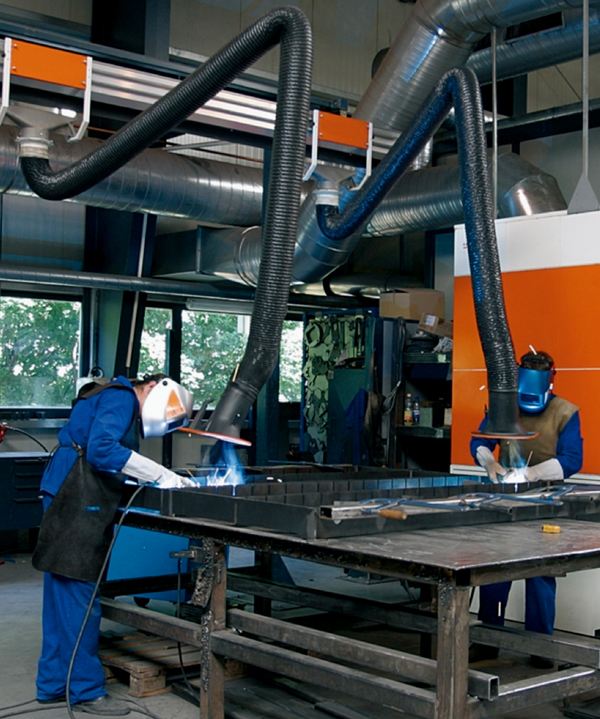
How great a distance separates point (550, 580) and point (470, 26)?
3.60m

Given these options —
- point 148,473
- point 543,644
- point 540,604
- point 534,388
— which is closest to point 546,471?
point 534,388

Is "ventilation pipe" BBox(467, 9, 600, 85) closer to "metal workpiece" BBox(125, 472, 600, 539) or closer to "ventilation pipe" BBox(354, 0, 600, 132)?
"ventilation pipe" BBox(354, 0, 600, 132)

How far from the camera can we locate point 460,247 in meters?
5.63

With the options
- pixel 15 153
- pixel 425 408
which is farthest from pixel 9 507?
pixel 425 408

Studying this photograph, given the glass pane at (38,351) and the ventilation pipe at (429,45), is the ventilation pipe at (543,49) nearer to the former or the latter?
the ventilation pipe at (429,45)

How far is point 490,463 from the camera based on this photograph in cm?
472

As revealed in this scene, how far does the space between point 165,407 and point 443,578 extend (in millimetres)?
1596

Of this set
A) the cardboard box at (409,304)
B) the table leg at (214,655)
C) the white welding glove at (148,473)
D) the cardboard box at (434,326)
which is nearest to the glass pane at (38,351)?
the cardboard box at (409,304)

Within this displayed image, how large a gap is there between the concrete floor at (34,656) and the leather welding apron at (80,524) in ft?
2.00

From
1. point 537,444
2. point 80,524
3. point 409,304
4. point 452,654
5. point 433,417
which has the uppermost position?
point 409,304

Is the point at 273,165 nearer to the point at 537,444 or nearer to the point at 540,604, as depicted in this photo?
the point at 537,444

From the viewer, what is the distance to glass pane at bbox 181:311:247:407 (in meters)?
10.7

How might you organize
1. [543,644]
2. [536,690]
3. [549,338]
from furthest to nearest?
1. [549,338]
2. [543,644]
3. [536,690]

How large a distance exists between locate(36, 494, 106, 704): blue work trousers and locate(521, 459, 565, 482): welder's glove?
2212 mm
